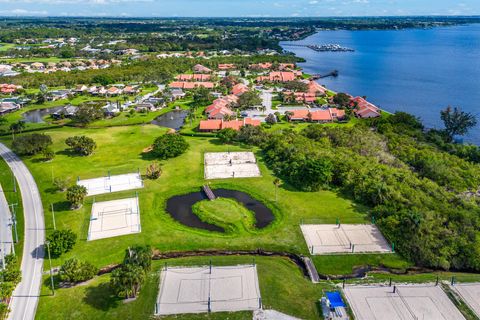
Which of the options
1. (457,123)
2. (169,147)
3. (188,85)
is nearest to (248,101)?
(188,85)

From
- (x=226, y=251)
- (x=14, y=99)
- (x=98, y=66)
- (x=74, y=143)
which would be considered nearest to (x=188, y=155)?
(x=74, y=143)

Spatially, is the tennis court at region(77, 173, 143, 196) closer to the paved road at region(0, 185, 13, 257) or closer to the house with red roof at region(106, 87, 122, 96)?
the paved road at region(0, 185, 13, 257)

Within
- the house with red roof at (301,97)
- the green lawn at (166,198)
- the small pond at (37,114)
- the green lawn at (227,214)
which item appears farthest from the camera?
the house with red roof at (301,97)

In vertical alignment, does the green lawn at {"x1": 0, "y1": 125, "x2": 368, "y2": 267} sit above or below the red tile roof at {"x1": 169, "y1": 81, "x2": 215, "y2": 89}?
below

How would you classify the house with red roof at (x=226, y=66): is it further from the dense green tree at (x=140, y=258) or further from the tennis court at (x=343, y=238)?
the dense green tree at (x=140, y=258)

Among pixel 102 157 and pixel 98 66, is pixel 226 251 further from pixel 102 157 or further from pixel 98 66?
pixel 98 66

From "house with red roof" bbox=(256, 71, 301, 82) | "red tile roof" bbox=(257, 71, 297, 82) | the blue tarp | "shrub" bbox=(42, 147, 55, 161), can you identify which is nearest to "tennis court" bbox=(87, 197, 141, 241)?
"shrub" bbox=(42, 147, 55, 161)

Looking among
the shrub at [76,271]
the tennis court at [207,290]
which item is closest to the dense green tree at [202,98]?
the tennis court at [207,290]
